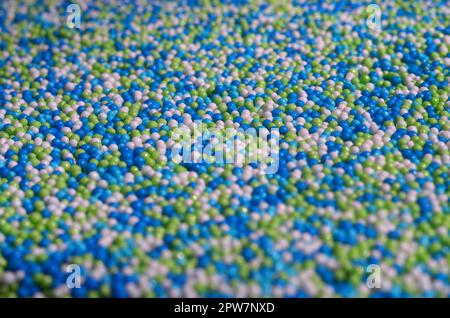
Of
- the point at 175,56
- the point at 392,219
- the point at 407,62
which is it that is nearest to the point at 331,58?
the point at 407,62

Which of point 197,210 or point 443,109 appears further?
point 443,109

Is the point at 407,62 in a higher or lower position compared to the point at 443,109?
higher

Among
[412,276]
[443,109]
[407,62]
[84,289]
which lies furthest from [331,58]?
[84,289]

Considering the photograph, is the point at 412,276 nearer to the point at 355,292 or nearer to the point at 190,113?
the point at 355,292
